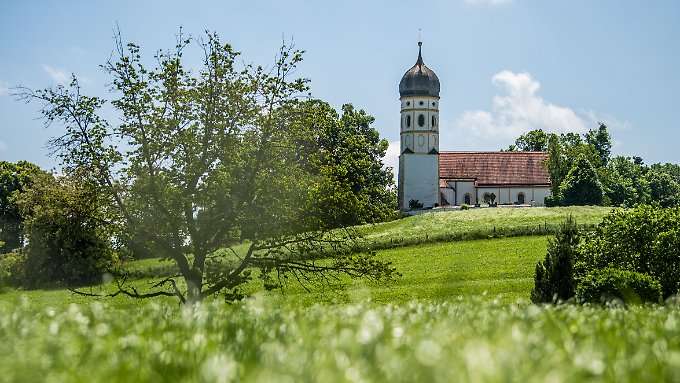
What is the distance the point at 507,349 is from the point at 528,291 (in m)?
42.6

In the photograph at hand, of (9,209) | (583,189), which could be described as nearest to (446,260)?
(583,189)

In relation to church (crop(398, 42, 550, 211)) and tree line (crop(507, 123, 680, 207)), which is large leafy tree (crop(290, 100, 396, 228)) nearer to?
tree line (crop(507, 123, 680, 207))

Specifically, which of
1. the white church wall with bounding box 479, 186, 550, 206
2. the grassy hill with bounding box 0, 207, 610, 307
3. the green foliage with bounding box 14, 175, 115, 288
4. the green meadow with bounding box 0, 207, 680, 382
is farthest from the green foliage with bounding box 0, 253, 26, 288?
the white church wall with bounding box 479, 186, 550, 206

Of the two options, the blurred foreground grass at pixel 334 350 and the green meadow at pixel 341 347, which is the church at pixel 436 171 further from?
the blurred foreground grass at pixel 334 350

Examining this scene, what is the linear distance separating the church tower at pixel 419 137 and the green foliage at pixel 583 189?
81.4 ft

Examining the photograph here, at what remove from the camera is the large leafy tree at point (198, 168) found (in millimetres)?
25391

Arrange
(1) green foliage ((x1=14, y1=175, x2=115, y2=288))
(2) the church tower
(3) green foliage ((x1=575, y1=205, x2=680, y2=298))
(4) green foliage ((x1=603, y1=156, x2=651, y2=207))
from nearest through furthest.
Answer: (3) green foliage ((x1=575, y1=205, x2=680, y2=298)) < (1) green foliage ((x1=14, y1=175, x2=115, y2=288)) < (4) green foliage ((x1=603, y1=156, x2=651, y2=207)) < (2) the church tower

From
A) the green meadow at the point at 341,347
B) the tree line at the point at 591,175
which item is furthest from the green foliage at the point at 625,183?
the green meadow at the point at 341,347

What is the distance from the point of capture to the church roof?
131875 millimetres

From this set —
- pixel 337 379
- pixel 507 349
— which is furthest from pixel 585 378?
pixel 337 379

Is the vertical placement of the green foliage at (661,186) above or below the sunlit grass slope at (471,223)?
above

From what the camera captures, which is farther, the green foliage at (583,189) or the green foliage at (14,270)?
the green foliage at (583,189)

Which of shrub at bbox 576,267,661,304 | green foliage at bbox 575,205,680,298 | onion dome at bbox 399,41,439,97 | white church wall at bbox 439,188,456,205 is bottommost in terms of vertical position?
shrub at bbox 576,267,661,304

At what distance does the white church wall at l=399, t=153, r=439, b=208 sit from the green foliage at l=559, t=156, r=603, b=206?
2495 centimetres
